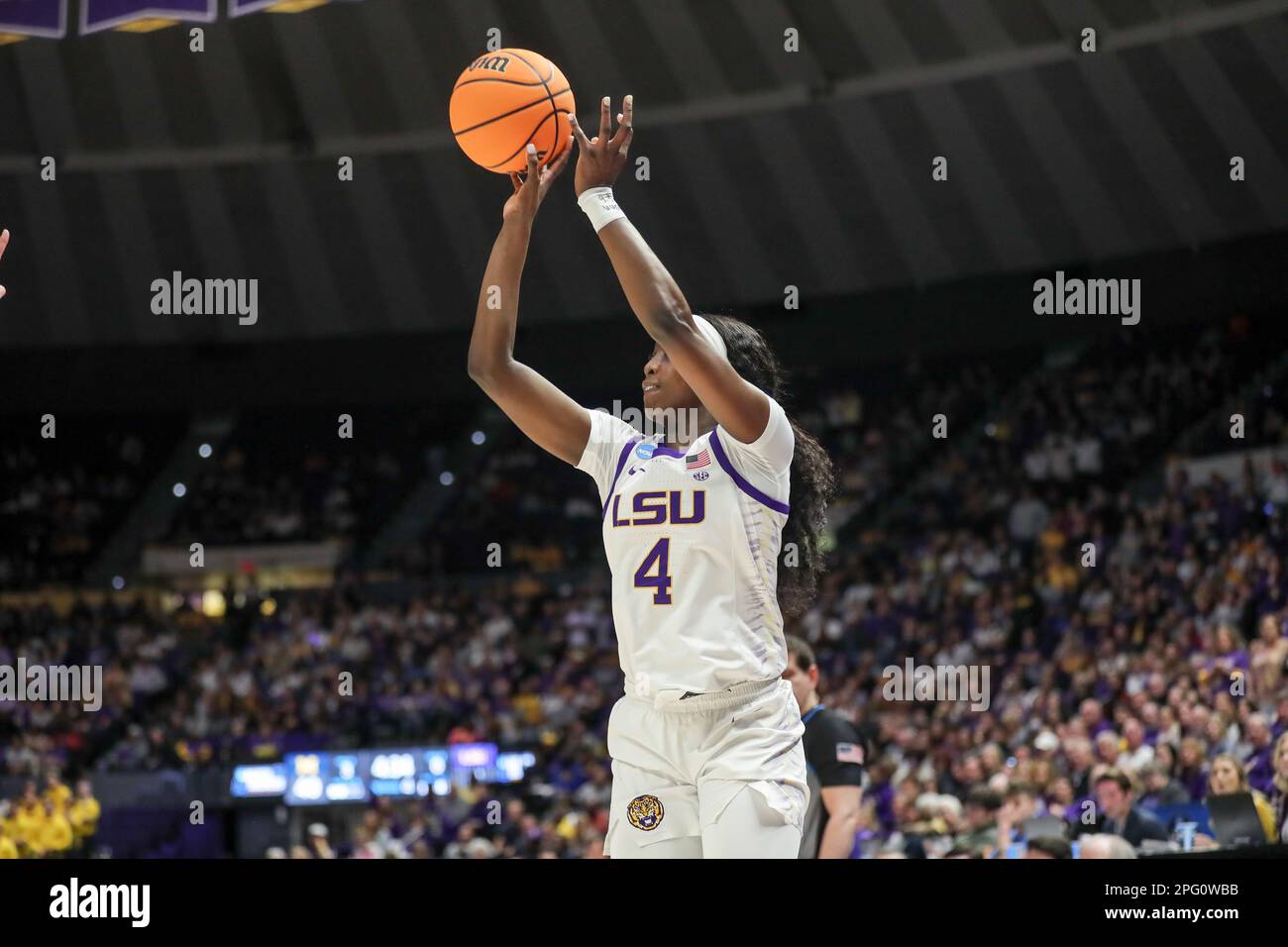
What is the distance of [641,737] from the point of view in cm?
366

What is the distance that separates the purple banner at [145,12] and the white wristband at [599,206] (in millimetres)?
10261

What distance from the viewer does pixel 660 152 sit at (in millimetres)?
16688

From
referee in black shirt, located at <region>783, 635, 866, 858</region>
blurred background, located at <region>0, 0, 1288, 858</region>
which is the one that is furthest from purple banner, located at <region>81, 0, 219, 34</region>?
referee in black shirt, located at <region>783, 635, 866, 858</region>

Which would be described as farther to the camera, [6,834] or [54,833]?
[54,833]

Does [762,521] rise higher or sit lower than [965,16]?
lower

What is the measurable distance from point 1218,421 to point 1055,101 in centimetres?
363

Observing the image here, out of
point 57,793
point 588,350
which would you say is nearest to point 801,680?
point 57,793

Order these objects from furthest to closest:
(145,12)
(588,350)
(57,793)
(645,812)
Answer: (588,350)
(57,793)
(145,12)
(645,812)

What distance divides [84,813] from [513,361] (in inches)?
477

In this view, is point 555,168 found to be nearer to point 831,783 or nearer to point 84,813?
point 831,783

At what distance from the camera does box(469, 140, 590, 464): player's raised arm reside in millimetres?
3975

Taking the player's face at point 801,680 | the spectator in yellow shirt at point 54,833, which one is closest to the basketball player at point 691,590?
the player's face at point 801,680
